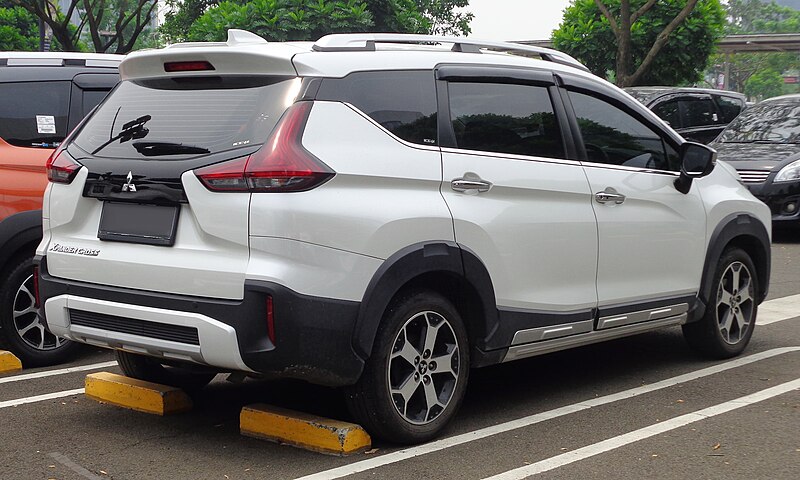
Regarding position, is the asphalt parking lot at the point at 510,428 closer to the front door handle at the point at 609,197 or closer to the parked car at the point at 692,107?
the front door handle at the point at 609,197

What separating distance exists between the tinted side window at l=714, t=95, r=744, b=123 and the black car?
4.64 meters

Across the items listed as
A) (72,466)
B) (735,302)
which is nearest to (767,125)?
(735,302)

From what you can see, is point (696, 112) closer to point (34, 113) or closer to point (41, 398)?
point (34, 113)

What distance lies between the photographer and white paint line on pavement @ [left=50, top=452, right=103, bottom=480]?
16.2 feet

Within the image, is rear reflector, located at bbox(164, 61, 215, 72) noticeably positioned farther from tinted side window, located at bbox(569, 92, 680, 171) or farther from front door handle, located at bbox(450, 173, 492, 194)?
tinted side window, located at bbox(569, 92, 680, 171)

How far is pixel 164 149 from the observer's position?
5.19 metres

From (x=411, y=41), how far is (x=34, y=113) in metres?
3.05

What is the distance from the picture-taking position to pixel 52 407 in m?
6.20

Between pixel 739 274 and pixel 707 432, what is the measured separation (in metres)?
2.01

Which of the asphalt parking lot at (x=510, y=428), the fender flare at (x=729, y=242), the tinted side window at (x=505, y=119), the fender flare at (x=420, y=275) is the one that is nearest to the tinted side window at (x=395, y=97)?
the tinted side window at (x=505, y=119)

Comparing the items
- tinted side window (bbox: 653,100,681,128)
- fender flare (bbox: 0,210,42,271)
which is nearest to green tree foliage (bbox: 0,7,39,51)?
tinted side window (bbox: 653,100,681,128)

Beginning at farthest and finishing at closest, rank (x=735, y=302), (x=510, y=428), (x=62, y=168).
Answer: (x=735, y=302), (x=510, y=428), (x=62, y=168)

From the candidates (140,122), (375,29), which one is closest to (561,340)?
(140,122)

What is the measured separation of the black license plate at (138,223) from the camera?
5.04 metres
